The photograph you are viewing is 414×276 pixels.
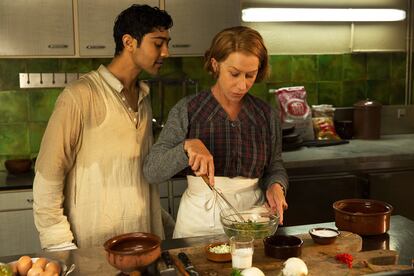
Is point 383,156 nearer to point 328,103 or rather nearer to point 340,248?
point 328,103

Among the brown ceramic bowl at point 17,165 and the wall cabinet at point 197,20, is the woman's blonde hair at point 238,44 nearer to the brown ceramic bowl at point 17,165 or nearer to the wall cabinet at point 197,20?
the wall cabinet at point 197,20

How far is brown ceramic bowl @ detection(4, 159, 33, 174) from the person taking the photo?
3205 mm

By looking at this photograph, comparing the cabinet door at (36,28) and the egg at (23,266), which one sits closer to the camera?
the egg at (23,266)

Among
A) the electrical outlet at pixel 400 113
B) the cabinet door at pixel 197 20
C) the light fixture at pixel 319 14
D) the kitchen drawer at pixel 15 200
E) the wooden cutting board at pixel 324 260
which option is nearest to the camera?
the wooden cutting board at pixel 324 260

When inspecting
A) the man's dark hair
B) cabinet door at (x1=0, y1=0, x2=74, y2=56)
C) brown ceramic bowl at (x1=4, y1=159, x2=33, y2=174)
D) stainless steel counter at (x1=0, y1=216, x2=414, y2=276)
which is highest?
cabinet door at (x1=0, y1=0, x2=74, y2=56)

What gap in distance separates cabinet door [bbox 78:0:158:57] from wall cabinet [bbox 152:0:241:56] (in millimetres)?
335

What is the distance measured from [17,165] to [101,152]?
1.63 m

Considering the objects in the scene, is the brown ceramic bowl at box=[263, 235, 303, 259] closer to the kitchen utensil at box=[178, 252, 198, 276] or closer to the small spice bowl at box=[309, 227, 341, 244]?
the small spice bowl at box=[309, 227, 341, 244]

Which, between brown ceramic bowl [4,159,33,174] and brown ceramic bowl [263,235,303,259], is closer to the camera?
brown ceramic bowl [263,235,303,259]

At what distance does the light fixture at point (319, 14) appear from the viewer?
3.55 meters

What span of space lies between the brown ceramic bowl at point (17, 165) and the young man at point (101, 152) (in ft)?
4.97

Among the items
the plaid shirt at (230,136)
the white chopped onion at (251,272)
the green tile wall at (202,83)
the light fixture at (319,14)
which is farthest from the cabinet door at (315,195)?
the white chopped onion at (251,272)

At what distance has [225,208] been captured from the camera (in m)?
1.86

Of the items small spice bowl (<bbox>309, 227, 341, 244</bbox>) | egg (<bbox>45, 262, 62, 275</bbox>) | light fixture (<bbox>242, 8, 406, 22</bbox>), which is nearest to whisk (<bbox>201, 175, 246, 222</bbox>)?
small spice bowl (<bbox>309, 227, 341, 244</bbox>)
